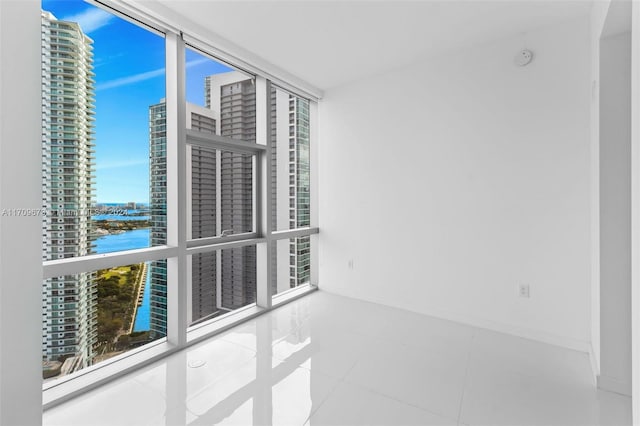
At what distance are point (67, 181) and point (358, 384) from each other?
2334mm

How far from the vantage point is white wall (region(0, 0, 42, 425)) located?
535 mm

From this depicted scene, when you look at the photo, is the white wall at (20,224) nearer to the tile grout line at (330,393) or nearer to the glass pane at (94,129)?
the tile grout line at (330,393)

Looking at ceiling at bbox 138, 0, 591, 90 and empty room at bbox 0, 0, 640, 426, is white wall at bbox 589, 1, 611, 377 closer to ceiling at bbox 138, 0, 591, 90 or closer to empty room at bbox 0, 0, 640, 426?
empty room at bbox 0, 0, 640, 426

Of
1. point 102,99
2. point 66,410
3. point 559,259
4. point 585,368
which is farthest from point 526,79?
point 66,410

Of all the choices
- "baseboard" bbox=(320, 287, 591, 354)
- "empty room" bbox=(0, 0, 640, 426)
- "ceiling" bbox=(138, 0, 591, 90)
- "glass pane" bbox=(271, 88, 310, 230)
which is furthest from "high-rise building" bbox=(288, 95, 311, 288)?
"baseboard" bbox=(320, 287, 591, 354)

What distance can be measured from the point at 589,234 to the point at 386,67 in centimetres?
246

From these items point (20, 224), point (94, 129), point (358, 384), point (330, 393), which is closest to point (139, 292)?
point (94, 129)

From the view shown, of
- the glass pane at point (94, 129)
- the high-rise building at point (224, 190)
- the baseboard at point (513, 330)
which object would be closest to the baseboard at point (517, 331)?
the baseboard at point (513, 330)

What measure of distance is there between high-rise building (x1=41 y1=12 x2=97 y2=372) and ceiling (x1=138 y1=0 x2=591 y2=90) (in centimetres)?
67

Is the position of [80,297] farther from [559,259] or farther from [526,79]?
[526,79]

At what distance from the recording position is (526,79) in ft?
8.54

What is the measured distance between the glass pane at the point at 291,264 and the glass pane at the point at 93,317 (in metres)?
1.49

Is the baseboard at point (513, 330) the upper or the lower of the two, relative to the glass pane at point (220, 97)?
lower

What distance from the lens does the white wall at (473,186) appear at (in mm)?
2459
